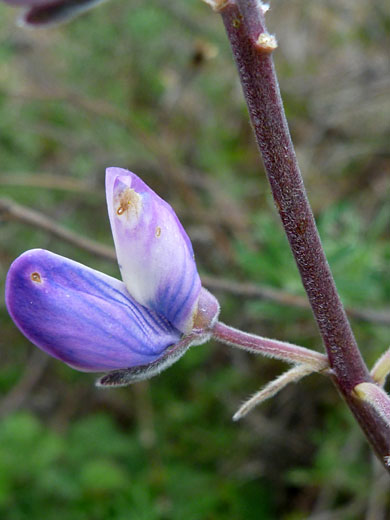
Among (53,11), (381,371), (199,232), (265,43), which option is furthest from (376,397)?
(199,232)

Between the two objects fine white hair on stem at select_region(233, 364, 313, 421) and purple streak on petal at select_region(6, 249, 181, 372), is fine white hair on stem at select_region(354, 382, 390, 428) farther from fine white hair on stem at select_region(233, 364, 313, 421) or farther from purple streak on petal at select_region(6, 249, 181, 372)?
purple streak on petal at select_region(6, 249, 181, 372)

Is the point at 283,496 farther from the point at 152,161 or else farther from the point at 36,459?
the point at 152,161

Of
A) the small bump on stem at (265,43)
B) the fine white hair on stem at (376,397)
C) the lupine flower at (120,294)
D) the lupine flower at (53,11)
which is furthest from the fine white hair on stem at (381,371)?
the lupine flower at (53,11)

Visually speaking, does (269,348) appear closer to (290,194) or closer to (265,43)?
(290,194)

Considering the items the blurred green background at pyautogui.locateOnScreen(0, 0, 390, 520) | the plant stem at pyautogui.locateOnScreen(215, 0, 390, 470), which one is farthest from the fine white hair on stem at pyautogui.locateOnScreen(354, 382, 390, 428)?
the blurred green background at pyautogui.locateOnScreen(0, 0, 390, 520)

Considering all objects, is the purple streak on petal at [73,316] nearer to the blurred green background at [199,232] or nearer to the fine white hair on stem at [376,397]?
the fine white hair on stem at [376,397]

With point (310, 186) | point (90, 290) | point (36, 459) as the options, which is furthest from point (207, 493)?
point (90, 290)
